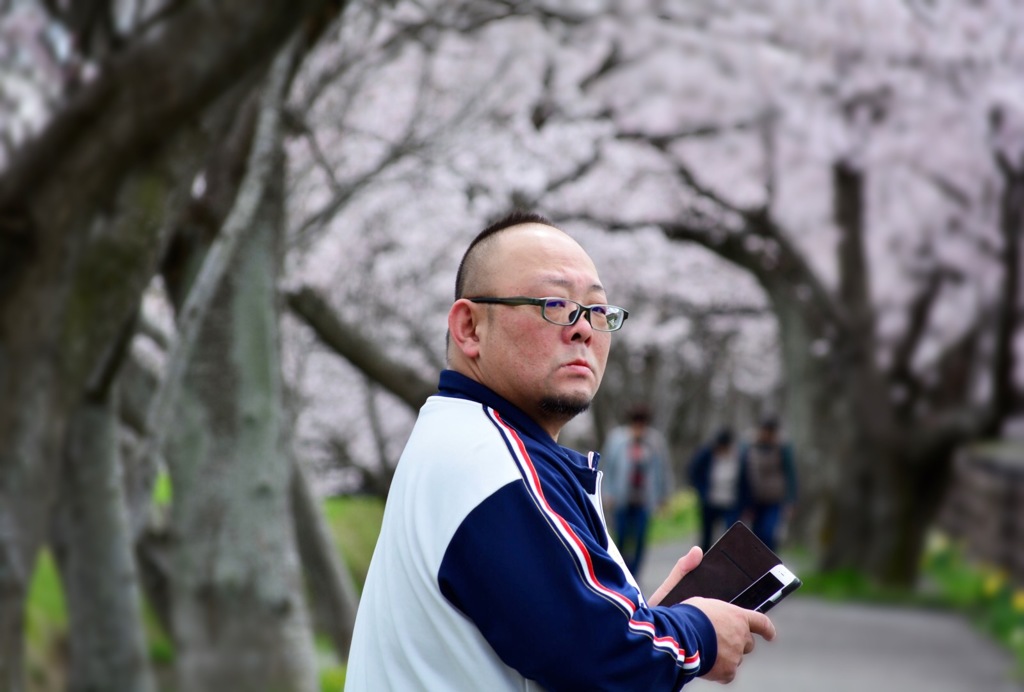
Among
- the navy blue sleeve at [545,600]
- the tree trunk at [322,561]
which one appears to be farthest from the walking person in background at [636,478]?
the navy blue sleeve at [545,600]

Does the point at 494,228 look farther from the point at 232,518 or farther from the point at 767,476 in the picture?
the point at 767,476

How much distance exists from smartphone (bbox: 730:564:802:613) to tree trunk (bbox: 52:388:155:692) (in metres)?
3.33

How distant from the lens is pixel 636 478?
456 inches

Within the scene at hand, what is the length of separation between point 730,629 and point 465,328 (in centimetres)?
59

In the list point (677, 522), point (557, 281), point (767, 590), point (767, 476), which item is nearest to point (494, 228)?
point (557, 281)

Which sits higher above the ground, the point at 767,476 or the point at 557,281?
the point at 557,281

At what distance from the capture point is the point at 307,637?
687 cm

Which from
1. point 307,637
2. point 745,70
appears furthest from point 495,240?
point 745,70

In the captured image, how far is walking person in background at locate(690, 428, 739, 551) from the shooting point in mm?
12445

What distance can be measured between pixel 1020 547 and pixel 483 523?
12.2 m

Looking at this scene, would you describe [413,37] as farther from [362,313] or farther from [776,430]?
[362,313]

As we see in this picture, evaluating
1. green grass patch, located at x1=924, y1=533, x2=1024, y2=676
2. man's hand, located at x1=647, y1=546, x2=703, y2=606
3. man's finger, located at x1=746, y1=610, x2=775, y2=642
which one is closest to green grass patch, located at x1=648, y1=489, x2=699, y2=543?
green grass patch, located at x1=924, y1=533, x2=1024, y2=676

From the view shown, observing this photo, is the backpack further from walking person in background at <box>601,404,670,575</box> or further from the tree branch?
the tree branch

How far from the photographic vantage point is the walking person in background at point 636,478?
1152 cm
